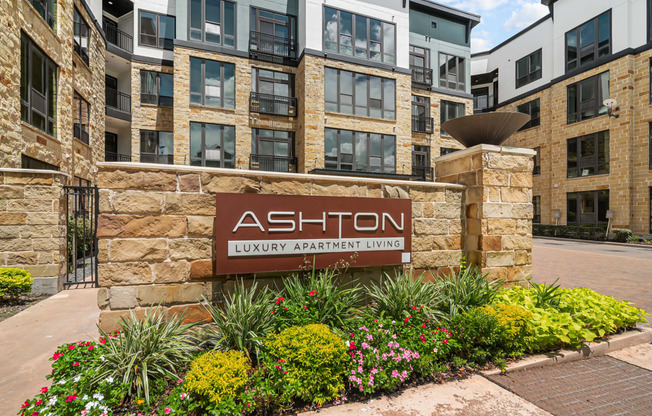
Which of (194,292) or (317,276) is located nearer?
(194,292)

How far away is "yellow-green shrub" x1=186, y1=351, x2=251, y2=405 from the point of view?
2.61 m

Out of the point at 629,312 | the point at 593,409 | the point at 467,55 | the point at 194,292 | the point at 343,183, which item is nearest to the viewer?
the point at 593,409

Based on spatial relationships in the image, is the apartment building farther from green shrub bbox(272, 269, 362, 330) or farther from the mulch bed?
the mulch bed

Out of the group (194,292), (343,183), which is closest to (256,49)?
(343,183)

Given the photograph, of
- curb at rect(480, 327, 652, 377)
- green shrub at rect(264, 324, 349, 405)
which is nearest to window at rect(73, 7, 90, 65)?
green shrub at rect(264, 324, 349, 405)

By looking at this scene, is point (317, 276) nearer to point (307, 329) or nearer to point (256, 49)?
point (307, 329)

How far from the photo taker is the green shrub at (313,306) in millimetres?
3646

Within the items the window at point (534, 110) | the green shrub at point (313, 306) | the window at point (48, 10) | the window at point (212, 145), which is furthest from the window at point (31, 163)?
the window at point (534, 110)

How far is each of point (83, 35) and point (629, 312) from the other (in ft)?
66.5

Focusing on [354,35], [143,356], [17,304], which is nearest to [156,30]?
[354,35]

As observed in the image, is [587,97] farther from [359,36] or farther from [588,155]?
[359,36]

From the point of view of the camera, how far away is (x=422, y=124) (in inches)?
926

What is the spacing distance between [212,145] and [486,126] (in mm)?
15032

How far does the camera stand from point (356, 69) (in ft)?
60.2
